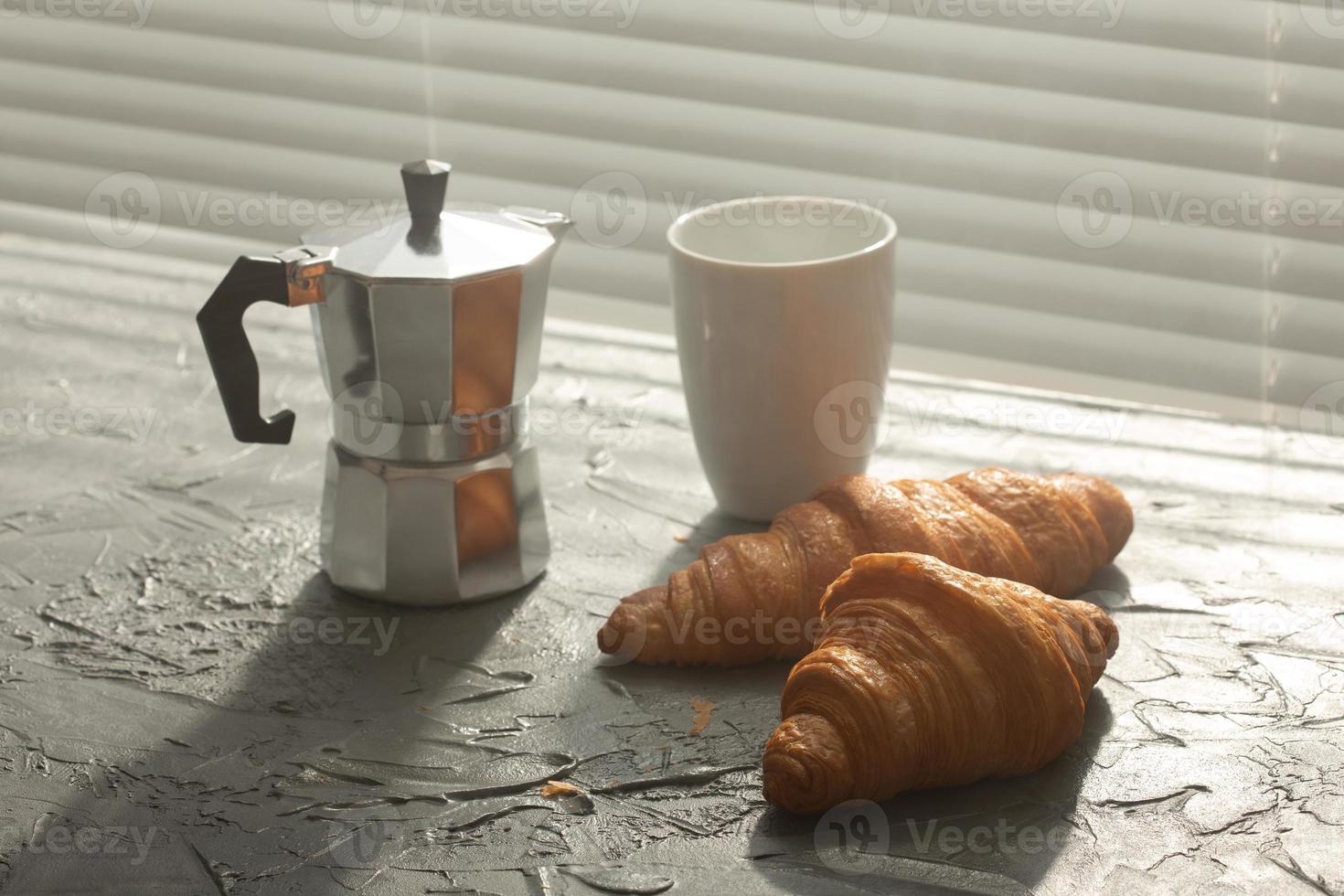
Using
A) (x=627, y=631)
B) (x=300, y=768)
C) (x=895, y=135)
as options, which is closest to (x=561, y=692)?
(x=627, y=631)

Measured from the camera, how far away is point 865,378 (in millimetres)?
1009

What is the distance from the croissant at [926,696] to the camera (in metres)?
0.72

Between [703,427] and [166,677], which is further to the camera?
[703,427]

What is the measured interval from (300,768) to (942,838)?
1.13 feet

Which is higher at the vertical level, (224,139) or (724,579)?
(224,139)

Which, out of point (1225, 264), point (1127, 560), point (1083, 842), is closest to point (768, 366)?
point (1127, 560)

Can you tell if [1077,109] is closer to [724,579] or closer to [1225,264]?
[1225,264]

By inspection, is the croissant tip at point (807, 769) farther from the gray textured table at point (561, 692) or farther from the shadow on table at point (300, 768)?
the shadow on table at point (300, 768)

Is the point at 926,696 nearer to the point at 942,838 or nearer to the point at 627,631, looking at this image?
the point at 942,838

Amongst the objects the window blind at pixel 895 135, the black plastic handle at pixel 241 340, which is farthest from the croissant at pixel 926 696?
the window blind at pixel 895 135

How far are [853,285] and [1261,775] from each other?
0.40m

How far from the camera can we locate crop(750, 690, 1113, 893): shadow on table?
26.7 inches

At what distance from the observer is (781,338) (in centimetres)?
97

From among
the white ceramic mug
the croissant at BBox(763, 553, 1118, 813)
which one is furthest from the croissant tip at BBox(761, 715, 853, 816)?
the white ceramic mug
